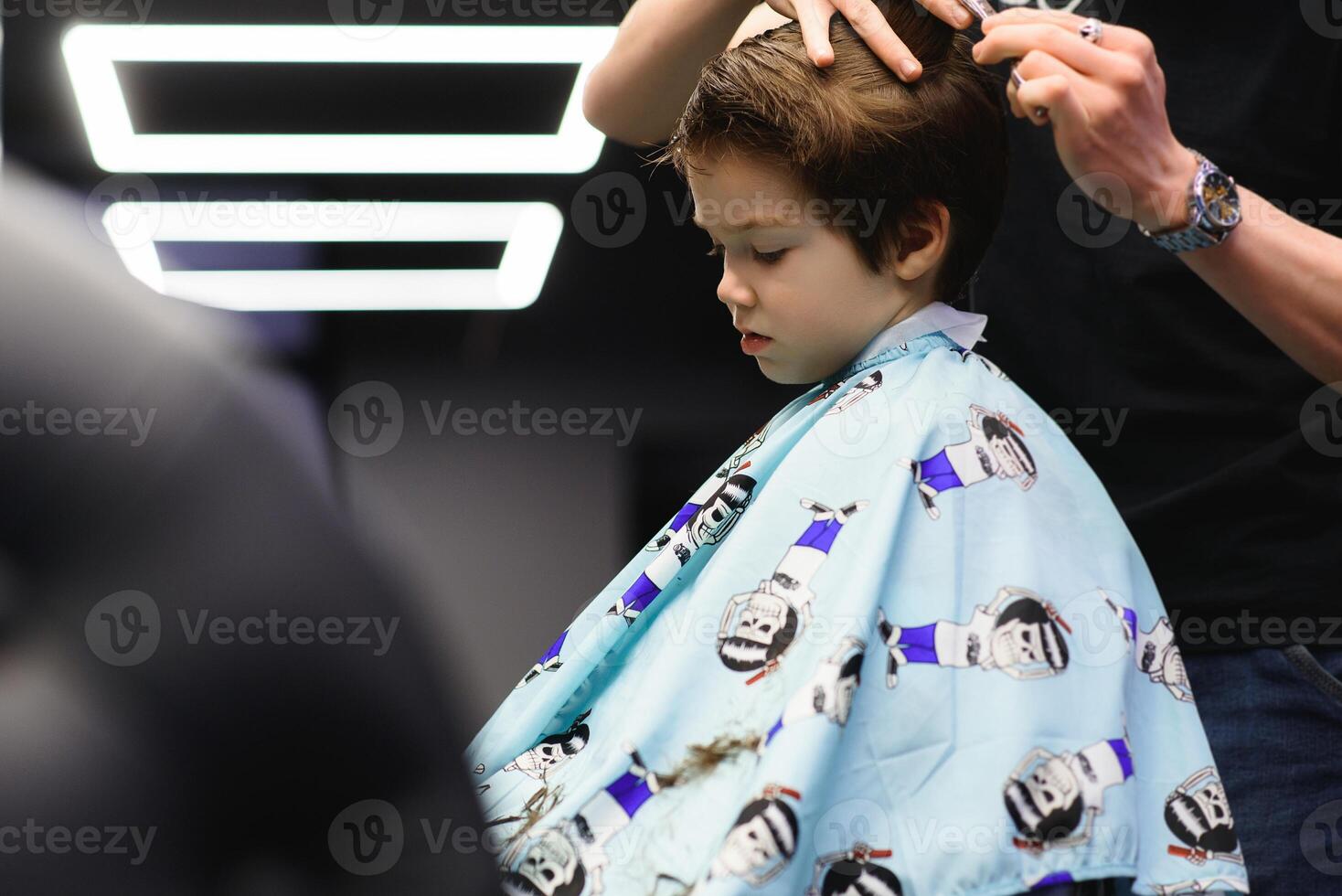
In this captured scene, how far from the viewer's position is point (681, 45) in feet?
5.67

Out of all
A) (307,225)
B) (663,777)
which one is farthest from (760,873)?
(307,225)

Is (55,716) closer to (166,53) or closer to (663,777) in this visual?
(663,777)

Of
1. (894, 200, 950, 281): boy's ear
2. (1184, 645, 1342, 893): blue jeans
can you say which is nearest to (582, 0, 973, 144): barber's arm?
(894, 200, 950, 281): boy's ear

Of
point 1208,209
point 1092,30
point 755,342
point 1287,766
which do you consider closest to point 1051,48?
point 1092,30

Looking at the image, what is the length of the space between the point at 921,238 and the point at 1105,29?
407mm

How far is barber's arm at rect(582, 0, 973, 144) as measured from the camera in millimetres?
1440

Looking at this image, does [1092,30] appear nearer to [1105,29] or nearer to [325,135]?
[1105,29]

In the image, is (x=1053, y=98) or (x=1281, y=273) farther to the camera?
(x=1281, y=273)

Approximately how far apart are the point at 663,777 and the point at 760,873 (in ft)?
0.59

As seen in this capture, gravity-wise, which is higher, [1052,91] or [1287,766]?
[1052,91]

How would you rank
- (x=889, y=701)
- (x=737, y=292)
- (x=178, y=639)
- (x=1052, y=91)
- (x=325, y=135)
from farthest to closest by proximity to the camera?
(x=325, y=135) → (x=737, y=292) → (x=889, y=701) → (x=1052, y=91) → (x=178, y=639)

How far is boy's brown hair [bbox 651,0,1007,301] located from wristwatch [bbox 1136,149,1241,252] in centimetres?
35

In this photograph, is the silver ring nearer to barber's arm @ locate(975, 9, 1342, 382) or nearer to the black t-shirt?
barber's arm @ locate(975, 9, 1342, 382)

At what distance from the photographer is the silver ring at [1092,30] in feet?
3.81
